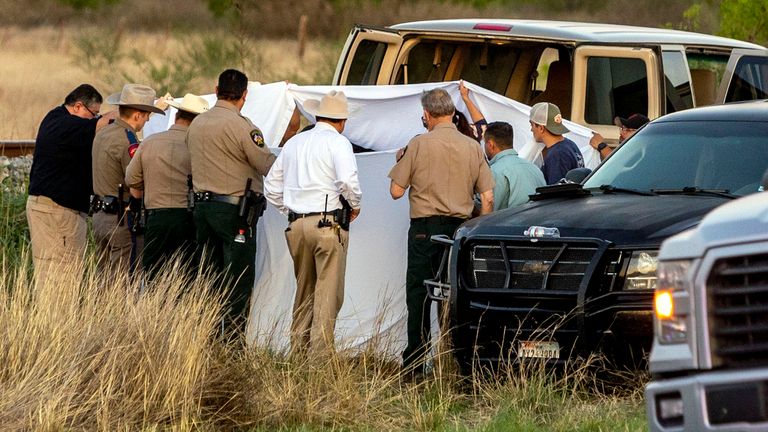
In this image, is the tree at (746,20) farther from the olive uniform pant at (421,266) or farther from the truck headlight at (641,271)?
the truck headlight at (641,271)

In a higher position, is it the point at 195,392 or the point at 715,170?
the point at 715,170

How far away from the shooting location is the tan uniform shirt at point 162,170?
35.7 ft

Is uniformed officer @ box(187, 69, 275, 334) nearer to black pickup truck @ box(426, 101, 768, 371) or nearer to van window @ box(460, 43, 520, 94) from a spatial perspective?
black pickup truck @ box(426, 101, 768, 371)

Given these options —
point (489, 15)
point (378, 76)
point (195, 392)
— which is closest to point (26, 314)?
point (195, 392)

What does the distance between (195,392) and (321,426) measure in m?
0.67

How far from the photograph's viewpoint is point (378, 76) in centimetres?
1297

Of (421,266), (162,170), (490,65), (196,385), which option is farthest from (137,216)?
(490,65)

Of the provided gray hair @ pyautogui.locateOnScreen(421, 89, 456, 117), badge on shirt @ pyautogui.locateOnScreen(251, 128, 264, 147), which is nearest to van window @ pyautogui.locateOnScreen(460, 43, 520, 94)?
gray hair @ pyautogui.locateOnScreen(421, 89, 456, 117)

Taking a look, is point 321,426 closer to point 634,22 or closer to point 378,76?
point 378,76

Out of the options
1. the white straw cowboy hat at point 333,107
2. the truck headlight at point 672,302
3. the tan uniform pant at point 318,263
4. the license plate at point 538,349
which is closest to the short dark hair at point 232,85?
the white straw cowboy hat at point 333,107

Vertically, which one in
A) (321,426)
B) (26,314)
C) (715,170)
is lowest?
(321,426)

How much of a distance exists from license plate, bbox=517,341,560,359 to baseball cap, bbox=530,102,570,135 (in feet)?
8.79

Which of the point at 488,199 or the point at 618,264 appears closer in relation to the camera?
the point at 618,264

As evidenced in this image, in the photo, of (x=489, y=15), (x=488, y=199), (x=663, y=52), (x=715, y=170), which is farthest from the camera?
(x=489, y=15)
